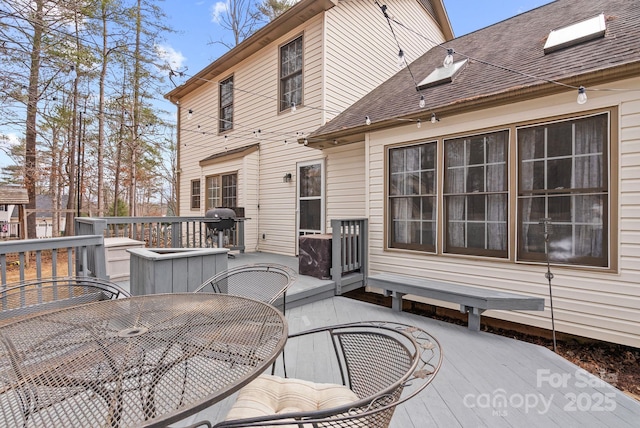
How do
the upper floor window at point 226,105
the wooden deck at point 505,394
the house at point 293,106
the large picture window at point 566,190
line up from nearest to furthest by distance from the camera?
the wooden deck at point 505,394 < the large picture window at point 566,190 < the house at point 293,106 < the upper floor window at point 226,105

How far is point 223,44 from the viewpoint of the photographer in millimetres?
11445

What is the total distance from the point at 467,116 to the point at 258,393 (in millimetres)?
4073

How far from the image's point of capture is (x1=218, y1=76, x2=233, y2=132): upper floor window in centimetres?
842

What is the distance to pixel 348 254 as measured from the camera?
15.5ft

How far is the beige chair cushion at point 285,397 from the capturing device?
131 cm

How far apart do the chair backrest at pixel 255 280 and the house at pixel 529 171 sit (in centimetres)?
261

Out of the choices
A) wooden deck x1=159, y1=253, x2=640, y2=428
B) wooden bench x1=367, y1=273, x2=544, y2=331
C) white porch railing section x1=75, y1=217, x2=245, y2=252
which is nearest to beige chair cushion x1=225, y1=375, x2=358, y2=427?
wooden deck x1=159, y1=253, x2=640, y2=428

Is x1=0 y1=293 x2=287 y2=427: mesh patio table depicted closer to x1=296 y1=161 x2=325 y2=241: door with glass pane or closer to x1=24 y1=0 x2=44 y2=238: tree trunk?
x1=296 y1=161 x2=325 y2=241: door with glass pane

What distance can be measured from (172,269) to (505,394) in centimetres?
284

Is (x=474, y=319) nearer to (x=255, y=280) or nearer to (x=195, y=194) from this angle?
(x=255, y=280)

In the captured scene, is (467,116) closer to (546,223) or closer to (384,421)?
(546,223)

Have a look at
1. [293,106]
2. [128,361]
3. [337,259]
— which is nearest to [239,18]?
[293,106]

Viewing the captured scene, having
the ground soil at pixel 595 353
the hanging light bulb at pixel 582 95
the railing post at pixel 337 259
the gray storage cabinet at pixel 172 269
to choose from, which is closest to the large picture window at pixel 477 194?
the hanging light bulb at pixel 582 95

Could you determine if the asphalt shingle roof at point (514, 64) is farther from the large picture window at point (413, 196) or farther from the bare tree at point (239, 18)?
the bare tree at point (239, 18)
